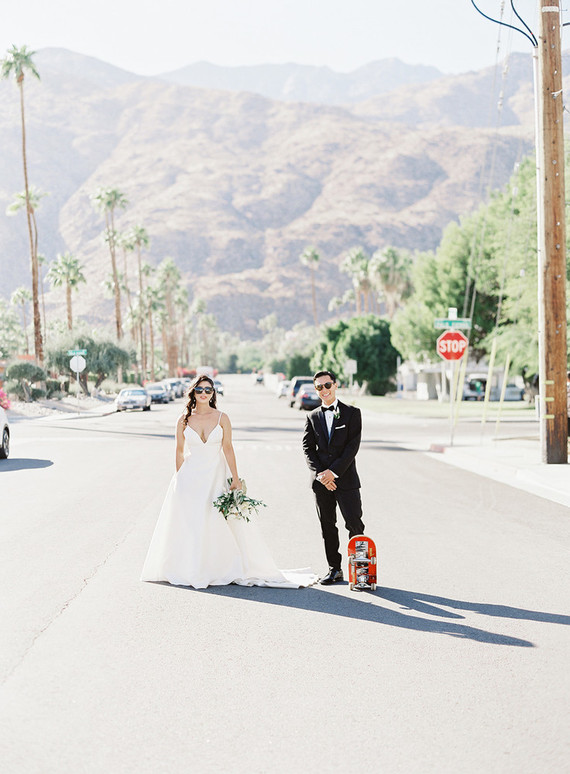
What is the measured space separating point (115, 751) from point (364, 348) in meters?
78.8

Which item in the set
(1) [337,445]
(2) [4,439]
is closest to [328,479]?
(1) [337,445]

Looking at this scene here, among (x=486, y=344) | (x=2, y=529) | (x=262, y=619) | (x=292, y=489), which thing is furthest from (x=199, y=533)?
(x=486, y=344)

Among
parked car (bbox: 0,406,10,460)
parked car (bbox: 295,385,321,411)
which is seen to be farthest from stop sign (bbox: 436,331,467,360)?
parked car (bbox: 295,385,321,411)

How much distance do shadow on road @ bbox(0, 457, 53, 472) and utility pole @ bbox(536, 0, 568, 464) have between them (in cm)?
1031

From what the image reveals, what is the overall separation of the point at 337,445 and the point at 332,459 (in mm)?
127

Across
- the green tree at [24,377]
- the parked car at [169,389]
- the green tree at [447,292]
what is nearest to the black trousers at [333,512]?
the green tree at [24,377]

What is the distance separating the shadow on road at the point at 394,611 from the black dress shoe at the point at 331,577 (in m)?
0.15

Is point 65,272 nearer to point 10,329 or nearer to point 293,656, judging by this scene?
point 10,329

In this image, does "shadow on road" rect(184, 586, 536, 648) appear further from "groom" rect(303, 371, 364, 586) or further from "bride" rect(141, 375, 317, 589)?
"groom" rect(303, 371, 364, 586)

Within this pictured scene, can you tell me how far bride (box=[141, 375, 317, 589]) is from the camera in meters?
8.43

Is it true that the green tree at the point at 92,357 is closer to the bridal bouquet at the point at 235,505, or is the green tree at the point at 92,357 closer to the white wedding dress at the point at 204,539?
the white wedding dress at the point at 204,539

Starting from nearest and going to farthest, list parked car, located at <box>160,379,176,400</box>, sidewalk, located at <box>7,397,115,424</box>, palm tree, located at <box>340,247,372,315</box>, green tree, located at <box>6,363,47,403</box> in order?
1. sidewalk, located at <box>7,397,115,424</box>
2. green tree, located at <box>6,363,47,403</box>
3. parked car, located at <box>160,379,176,400</box>
4. palm tree, located at <box>340,247,372,315</box>

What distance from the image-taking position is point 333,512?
8.54 m

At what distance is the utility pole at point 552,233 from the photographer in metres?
19.1
